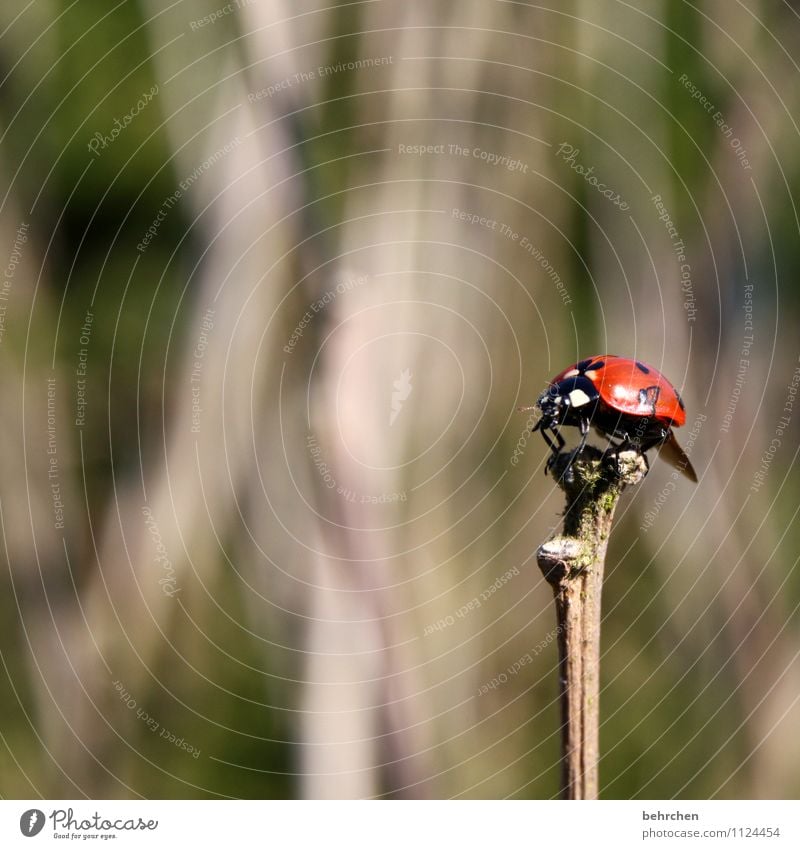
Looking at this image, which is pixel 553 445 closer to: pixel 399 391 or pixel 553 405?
pixel 553 405

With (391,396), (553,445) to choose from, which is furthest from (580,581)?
(391,396)

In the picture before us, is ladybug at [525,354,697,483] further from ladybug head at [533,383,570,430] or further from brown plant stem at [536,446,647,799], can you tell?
brown plant stem at [536,446,647,799]

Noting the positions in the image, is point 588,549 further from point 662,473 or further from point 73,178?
point 73,178
